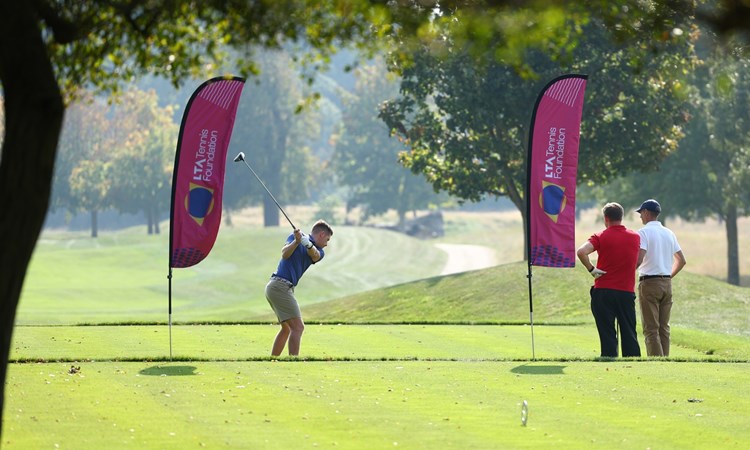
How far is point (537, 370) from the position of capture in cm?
1559

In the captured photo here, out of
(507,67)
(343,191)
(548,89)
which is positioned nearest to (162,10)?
(548,89)

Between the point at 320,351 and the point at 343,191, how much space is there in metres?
174

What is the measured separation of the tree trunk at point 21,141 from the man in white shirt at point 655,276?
11195 mm

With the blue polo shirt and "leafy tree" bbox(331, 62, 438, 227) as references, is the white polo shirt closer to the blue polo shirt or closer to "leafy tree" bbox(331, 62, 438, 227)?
the blue polo shirt

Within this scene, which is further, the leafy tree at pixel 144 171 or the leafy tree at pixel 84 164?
the leafy tree at pixel 144 171

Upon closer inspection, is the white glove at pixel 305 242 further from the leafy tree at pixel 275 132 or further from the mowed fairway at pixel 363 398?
the leafy tree at pixel 275 132

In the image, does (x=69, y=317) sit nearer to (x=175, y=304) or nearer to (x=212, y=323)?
(x=175, y=304)

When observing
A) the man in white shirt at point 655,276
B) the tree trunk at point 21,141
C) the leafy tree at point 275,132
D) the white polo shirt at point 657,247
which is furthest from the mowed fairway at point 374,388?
the leafy tree at point 275,132

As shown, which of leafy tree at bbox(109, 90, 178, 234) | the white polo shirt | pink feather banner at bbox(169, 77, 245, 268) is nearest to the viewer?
pink feather banner at bbox(169, 77, 245, 268)

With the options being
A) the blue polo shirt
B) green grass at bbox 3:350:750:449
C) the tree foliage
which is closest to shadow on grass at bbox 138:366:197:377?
green grass at bbox 3:350:750:449

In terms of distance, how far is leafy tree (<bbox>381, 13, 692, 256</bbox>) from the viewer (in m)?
42.8

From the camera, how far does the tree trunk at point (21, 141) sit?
831 centimetres

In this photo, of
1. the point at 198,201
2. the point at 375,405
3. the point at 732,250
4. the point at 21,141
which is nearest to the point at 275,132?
the point at 732,250

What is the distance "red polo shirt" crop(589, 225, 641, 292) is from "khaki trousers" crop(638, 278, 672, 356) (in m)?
0.94
